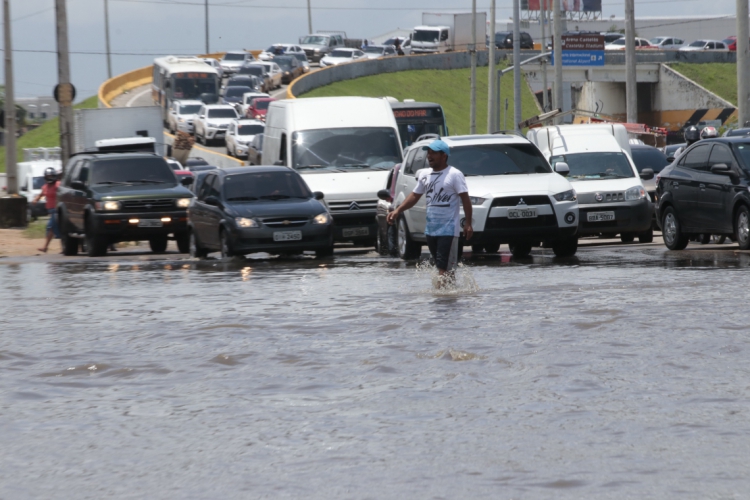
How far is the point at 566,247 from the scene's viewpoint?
1830cm

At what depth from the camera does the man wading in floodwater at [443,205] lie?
12875 millimetres

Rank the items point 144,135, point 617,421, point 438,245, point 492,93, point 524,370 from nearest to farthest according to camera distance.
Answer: point 617,421, point 524,370, point 438,245, point 144,135, point 492,93

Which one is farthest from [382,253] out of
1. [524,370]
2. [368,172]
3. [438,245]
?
[524,370]

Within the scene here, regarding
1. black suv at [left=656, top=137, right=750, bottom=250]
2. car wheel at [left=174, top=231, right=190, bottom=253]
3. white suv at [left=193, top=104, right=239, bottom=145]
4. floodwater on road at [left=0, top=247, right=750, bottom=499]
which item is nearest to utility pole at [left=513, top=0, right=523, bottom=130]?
white suv at [left=193, top=104, right=239, bottom=145]

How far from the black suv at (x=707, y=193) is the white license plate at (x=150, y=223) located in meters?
8.41

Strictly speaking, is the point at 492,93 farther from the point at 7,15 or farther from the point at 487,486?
the point at 487,486

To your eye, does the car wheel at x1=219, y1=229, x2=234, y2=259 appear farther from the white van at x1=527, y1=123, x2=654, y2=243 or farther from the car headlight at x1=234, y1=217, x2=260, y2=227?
the white van at x1=527, y1=123, x2=654, y2=243

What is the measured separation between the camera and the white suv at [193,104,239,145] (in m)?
60.3

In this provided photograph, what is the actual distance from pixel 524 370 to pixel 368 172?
13.9 m

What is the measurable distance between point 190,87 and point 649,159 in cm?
4244

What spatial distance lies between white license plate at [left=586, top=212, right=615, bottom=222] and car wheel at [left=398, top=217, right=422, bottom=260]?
3.56 meters

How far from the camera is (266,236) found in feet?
62.5

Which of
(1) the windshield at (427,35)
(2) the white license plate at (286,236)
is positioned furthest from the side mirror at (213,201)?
(1) the windshield at (427,35)

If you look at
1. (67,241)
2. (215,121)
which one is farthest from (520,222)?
(215,121)
